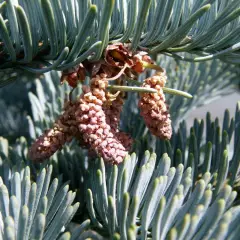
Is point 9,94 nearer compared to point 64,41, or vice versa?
point 64,41

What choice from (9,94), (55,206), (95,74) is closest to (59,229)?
(55,206)

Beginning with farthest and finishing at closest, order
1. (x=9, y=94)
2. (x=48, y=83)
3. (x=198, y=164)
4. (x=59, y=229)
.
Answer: (x=9, y=94) < (x=48, y=83) < (x=198, y=164) < (x=59, y=229)

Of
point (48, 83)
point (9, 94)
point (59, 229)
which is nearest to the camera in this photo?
point (59, 229)

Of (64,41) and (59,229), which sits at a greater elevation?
(64,41)

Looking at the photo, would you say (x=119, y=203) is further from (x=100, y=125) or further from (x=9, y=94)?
(x=9, y=94)

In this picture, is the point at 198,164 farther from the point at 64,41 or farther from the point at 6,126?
the point at 6,126

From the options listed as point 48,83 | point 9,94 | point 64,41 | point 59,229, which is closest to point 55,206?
point 59,229
